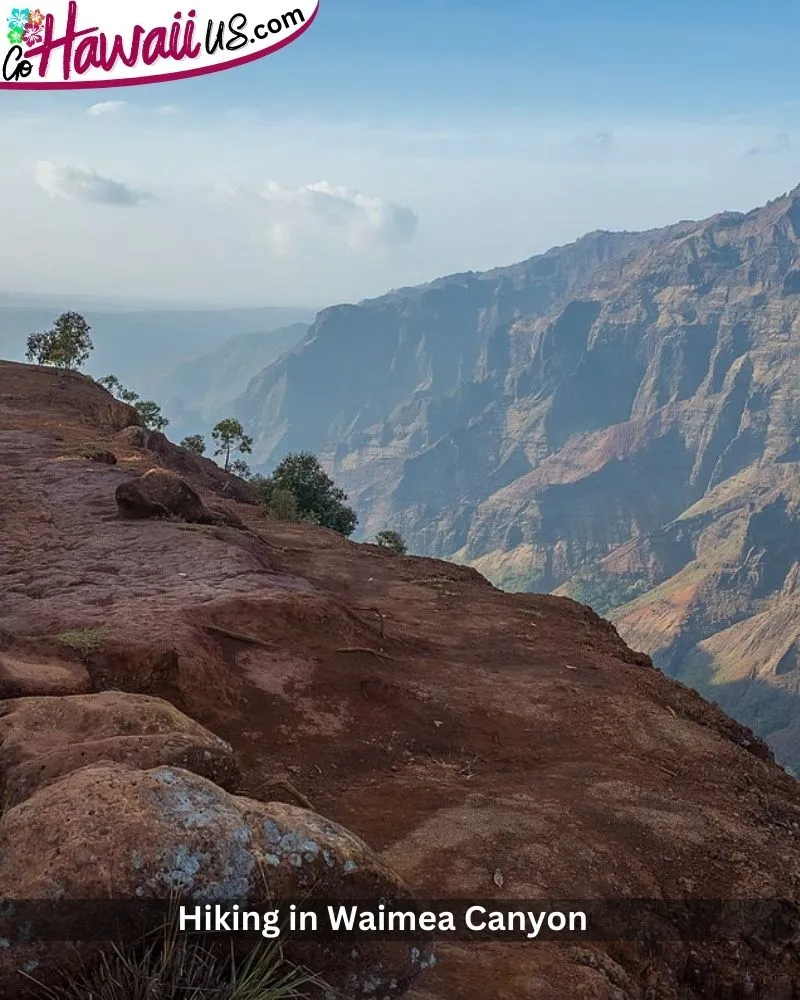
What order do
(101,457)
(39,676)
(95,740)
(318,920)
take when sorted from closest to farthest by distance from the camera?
(318,920) → (95,740) → (39,676) → (101,457)

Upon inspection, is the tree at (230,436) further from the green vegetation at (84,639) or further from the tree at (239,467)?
the green vegetation at (84,639)

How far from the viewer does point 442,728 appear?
11492 mm

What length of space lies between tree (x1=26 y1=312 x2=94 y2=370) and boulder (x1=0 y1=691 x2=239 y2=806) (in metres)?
46.9

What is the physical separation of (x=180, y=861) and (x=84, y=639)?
709 centimetres

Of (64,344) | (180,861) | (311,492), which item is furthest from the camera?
(64,344)

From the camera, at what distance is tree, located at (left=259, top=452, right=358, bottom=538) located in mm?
40875

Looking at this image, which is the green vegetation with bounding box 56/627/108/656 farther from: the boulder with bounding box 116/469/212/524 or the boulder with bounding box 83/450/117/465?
the boulder with bounding box 83/450/117/465

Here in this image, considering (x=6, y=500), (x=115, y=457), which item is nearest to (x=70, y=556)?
(x=6, y=500)

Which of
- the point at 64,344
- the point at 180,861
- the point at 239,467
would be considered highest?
the point at 64,344

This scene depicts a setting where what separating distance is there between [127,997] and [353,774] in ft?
19.7

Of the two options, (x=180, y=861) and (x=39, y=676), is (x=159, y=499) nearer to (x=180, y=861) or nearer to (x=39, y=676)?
(x=39, y=676)

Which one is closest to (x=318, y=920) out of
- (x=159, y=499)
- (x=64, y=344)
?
(x=159, y=499)

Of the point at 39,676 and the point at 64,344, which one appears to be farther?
the point at 64,344

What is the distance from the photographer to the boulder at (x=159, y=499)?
17.7 metres
